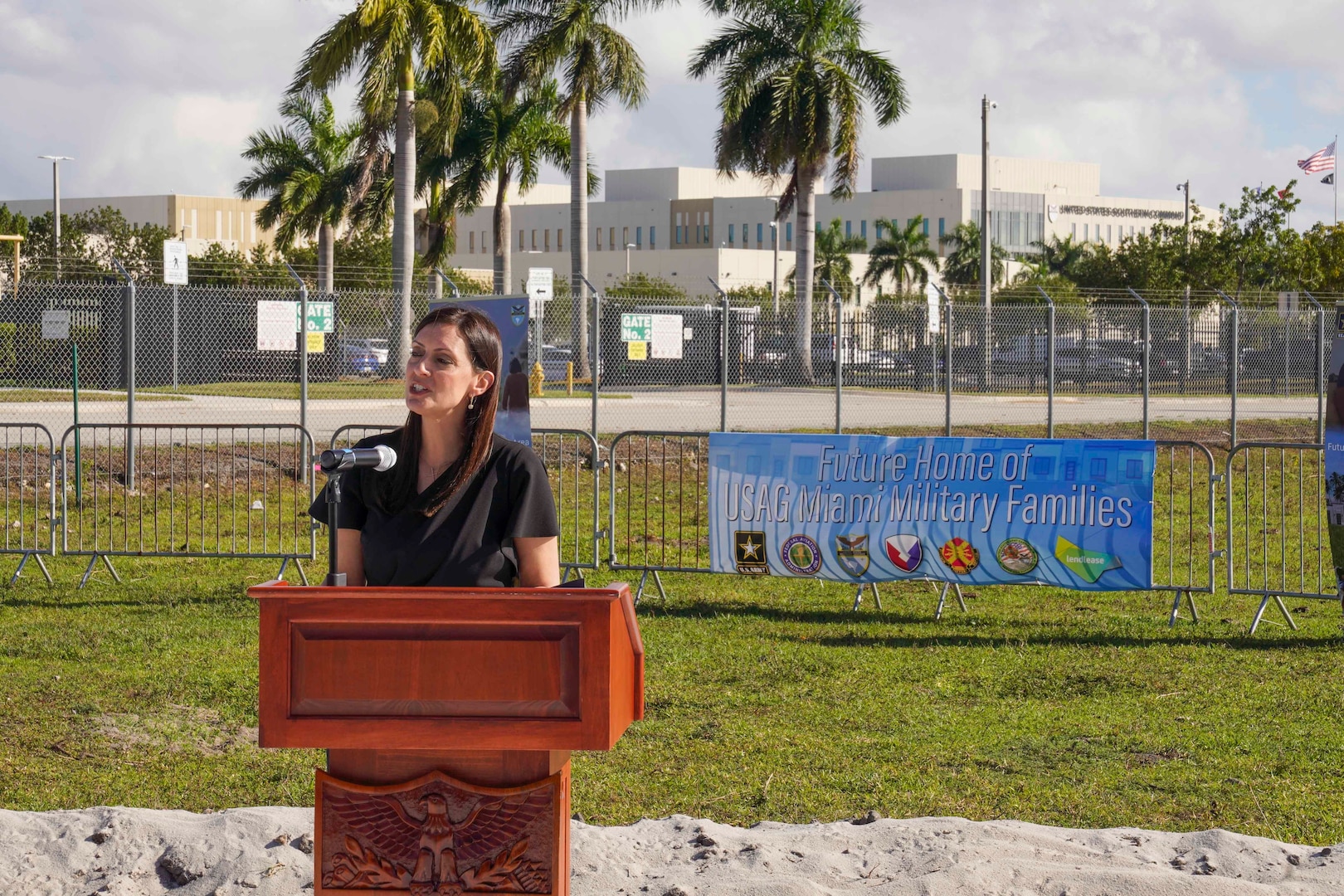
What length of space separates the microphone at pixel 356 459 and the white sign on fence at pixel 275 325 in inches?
513

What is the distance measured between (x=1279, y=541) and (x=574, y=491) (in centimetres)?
670

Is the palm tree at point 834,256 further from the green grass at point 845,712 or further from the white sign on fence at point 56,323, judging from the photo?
the green grass at point 845,712

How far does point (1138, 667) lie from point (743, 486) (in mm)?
3002

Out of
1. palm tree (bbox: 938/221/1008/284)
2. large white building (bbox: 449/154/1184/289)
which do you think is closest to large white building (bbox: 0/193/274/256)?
large white building (bbox: 449/154/1184/289)

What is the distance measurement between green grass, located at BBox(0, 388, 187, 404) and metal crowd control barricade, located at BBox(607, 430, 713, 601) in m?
8.66

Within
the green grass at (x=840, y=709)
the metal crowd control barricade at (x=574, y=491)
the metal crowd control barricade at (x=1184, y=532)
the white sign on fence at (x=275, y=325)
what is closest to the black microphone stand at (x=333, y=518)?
the green grass at (x=840, y=709)

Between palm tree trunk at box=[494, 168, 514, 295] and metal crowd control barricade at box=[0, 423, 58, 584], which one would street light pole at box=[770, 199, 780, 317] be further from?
metal crowd control barricade at box=[0, 423, 58, 584]

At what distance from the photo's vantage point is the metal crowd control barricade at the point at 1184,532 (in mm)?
9609

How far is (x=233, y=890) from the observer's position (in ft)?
14.8

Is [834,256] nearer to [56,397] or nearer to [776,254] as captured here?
[776,254]

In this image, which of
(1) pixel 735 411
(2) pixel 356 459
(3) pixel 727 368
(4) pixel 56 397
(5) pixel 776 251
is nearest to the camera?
(2) pixel 356 459

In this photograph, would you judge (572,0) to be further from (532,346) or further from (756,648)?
(756,648)

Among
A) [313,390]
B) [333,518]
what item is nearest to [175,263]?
[313,390]

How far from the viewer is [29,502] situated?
14.8 metres
